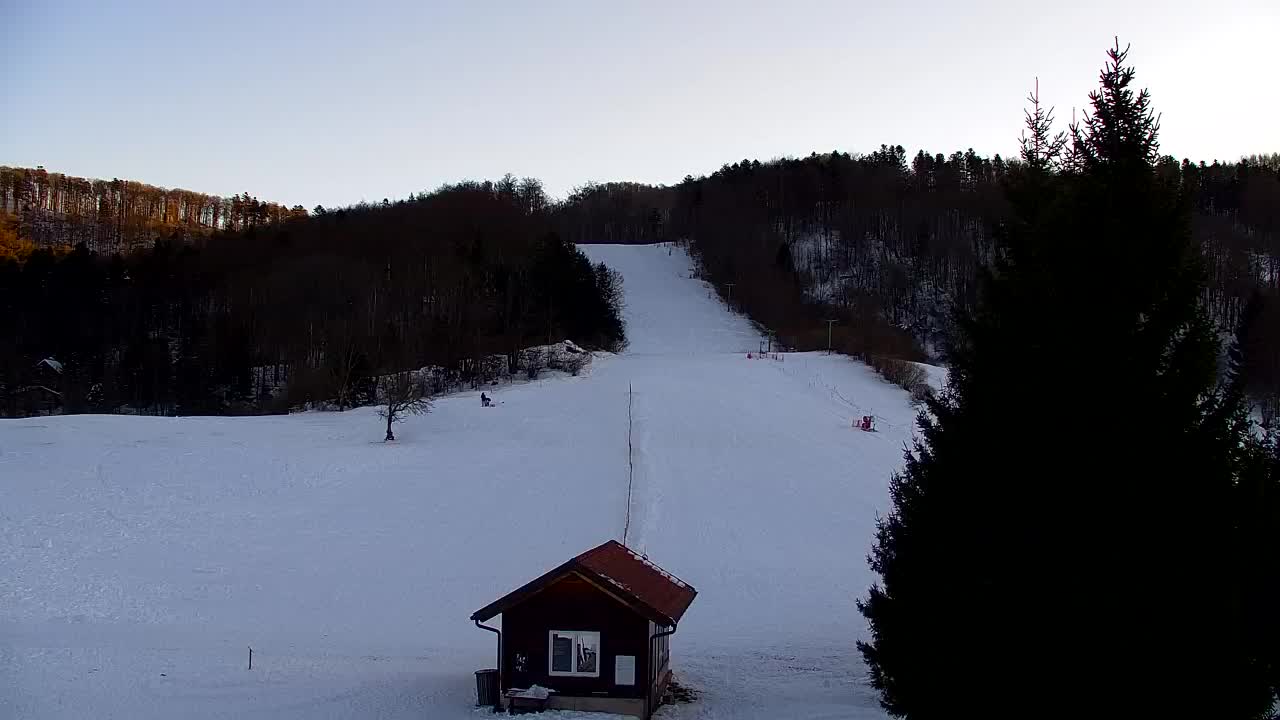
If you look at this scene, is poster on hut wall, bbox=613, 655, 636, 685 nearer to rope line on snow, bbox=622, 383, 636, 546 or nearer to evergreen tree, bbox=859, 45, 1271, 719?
evergreen tree, bbox=859, 45, 1271, 719

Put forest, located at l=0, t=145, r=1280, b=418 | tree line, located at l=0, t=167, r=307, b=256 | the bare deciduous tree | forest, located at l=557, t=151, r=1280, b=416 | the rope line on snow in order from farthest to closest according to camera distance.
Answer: tree line, located at l=0, t=167, r=307, b=256 → forest, located at l=557, t=151, r=1280, b=416 → forest, located at l=0, t=145, r=1280, b=418 → the bare deciduous tree → the rope line on snow

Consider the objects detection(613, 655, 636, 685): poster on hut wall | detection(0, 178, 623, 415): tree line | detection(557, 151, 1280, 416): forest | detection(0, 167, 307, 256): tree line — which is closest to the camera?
detection(613, 655, 636, 685): poster on hut wall

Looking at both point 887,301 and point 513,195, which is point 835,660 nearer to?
point 887,301

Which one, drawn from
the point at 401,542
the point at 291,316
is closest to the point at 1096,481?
the point at 401,542

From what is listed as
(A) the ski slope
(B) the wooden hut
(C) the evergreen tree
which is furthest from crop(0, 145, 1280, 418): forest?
(C) the evergreen tree

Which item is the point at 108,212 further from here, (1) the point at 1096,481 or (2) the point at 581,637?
(1) the point at 1096,481

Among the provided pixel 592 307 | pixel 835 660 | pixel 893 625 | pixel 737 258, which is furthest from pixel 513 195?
pixel 893 625

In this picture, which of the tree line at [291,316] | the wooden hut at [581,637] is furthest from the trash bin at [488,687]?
the tree line at [291,316]
